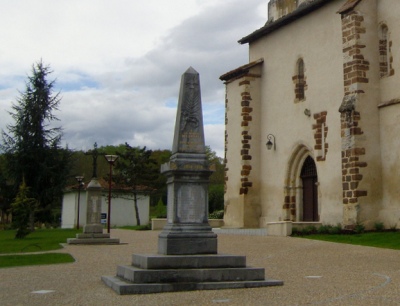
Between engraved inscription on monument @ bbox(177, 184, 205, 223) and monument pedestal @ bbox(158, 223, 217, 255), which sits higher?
engraved inscription on monument @ bbox(177, 184, 205, 223)

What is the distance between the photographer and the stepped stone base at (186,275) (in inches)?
326

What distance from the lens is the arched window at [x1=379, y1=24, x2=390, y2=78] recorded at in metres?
19.6

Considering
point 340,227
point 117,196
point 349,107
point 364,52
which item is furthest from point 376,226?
point 117,196

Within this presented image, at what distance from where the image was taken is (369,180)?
62.1 feet

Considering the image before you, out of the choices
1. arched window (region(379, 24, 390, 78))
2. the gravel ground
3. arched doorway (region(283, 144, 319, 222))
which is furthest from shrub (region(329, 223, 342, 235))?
arched window (region(379, 24, 390, 78))

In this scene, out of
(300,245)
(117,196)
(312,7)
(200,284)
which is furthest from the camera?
(117,196)

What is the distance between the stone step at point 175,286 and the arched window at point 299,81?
15.8 m

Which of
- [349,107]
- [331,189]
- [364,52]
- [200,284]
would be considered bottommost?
[200,284]

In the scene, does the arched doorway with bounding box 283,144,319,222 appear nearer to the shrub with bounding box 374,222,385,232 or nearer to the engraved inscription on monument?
the shrub with bounding box 374,222,385,232

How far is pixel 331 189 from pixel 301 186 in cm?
291

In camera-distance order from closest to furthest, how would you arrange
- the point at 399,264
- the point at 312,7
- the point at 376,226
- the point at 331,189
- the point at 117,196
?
the point at 399,264 → the point at 376,226 → the point at 331,189 → the point at 312,7 → the point at 117,196

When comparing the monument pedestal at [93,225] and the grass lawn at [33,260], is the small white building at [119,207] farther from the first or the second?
the grass lawn at [33,260]

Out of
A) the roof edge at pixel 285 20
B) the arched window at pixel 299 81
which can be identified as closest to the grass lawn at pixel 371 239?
the arched window at pixel 299 81

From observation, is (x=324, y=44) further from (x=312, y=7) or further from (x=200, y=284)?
(x=200, y=284)
